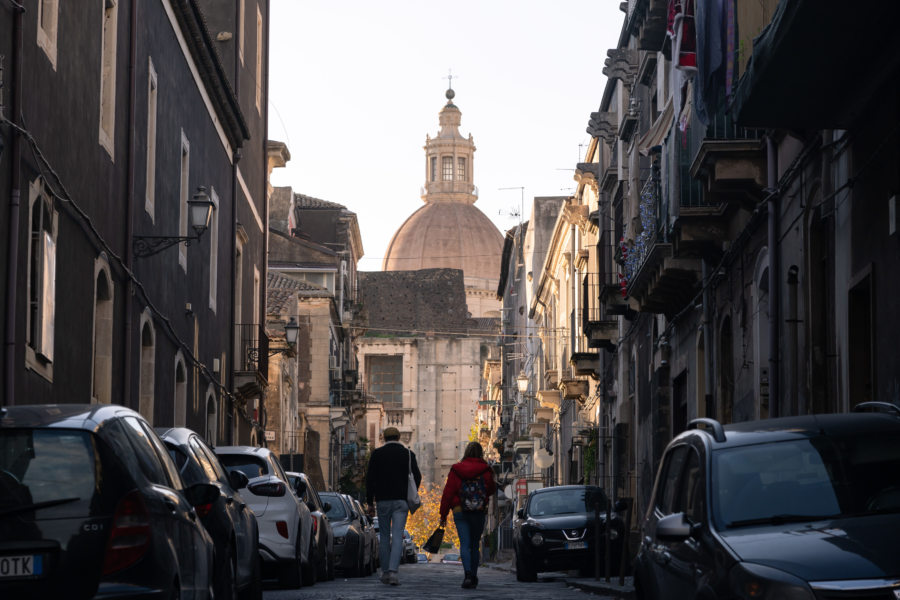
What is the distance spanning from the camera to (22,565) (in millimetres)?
7324

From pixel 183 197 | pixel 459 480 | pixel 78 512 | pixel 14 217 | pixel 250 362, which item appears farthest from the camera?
pixel 250 362

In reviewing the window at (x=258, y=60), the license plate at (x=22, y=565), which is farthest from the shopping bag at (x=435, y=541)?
the window at (x=258, y=60)

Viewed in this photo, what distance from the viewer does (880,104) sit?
41.5 feet

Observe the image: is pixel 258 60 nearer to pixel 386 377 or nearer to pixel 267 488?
pixel 267 488

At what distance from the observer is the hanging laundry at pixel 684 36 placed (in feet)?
58.7

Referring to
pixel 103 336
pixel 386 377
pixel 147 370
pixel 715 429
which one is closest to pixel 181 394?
pixel 147 370

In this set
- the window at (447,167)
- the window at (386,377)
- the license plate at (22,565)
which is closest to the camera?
the license plate at (22,565)

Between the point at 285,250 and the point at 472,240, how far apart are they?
276 ft

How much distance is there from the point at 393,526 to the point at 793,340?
547 centimetres

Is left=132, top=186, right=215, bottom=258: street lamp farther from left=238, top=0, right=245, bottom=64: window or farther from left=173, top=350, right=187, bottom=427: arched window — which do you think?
left=238, top=0, right=245, bottom=64: window

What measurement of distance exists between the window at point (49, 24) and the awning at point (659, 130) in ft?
34.6

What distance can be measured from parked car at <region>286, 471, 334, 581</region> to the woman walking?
1679 millimetres

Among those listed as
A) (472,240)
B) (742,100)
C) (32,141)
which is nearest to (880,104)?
(742,100)

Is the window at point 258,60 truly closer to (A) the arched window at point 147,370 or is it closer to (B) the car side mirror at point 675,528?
(A) the arched window at point 147,370
